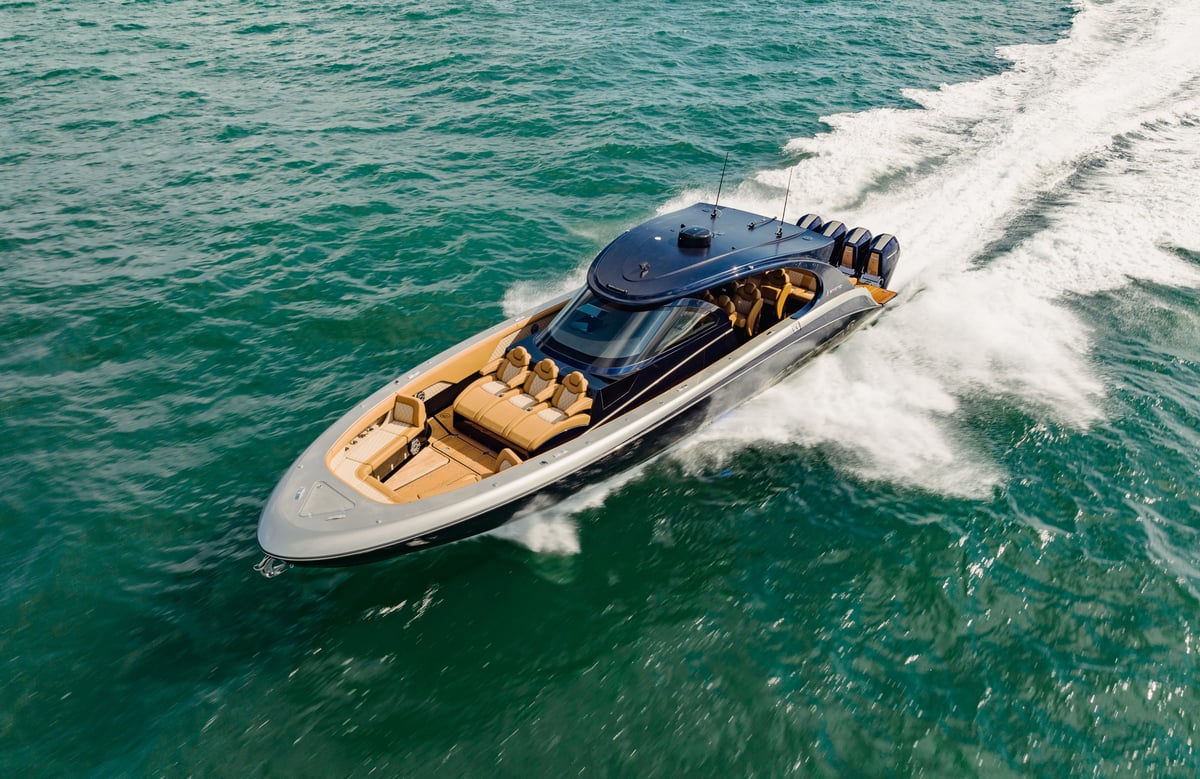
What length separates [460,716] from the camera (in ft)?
24.5

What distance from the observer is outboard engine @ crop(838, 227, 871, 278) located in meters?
13.3

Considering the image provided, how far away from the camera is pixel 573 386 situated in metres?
10.1

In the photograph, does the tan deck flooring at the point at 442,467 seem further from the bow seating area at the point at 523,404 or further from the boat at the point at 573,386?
the bow seating area at the point at 523,404

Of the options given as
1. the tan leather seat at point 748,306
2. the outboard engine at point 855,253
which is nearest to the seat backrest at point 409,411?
the tan leather seat at point 748,306

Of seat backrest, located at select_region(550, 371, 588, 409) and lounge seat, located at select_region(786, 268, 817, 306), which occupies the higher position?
lounge seat, located at select_region(786, 268, 817, 306)

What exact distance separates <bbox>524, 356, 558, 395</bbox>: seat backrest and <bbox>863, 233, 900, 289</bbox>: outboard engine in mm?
6515

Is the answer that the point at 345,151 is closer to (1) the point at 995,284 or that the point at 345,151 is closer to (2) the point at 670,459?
(2) the point at 670,459

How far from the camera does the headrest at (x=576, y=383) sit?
10.0 meters

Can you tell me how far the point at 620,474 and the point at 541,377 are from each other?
176cm

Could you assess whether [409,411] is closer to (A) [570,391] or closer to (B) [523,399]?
(B) [523,399]

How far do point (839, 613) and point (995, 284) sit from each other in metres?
8.76

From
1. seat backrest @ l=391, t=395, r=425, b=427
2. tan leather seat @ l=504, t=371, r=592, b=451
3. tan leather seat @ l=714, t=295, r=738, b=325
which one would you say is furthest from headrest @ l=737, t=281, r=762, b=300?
seat backrest @ l=391, t=395, r=425, b=427

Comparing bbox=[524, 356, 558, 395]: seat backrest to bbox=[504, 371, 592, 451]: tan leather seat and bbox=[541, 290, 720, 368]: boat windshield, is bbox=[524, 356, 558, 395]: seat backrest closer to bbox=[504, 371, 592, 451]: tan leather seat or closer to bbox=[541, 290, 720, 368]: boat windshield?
bbox=[504, 371, 592, 451]: tan leather seat

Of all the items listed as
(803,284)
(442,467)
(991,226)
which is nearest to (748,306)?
(803,284)
